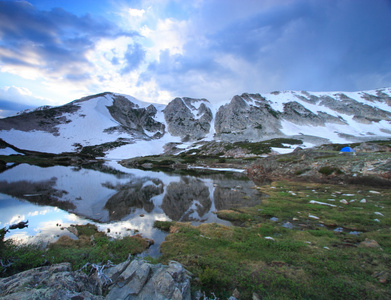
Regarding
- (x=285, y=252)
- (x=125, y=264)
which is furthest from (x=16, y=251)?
(x=285, y=252)

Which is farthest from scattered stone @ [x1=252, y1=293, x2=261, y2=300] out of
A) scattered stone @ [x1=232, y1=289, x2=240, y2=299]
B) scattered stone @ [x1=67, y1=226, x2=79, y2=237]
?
scattered stone @ [x1=67, y1=226, x2=79, y2=237]

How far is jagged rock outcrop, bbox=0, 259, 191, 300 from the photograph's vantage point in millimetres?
5430

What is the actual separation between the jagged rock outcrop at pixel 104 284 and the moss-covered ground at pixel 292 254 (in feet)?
5.27

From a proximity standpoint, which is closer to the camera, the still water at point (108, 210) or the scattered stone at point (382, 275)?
the scattered stone at point (382, 275)

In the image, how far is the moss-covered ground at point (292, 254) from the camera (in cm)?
763

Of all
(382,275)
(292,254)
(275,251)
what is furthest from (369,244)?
(275,251)

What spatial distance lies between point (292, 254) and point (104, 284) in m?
9.74

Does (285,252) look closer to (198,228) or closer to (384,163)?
(198,228)

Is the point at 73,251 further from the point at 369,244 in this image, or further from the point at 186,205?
A: the point at 369,244

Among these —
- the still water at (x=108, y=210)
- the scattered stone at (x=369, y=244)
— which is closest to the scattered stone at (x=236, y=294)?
the still water at (x=108, y=210)

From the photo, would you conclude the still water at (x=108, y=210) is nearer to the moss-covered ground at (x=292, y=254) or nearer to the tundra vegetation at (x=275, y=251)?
the tundra vegetation at (x=275, y=251)

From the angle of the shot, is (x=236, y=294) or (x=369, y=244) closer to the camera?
(x=236, y=294)

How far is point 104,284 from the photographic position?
21.7ft

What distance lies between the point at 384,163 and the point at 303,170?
47.4 feet
